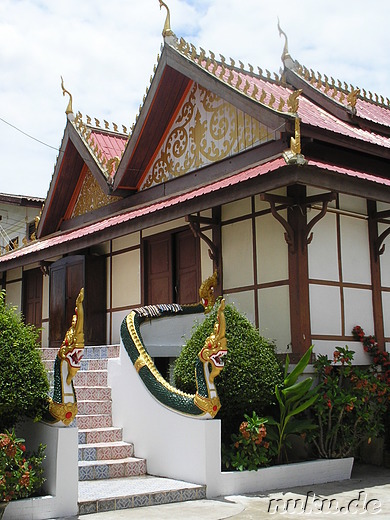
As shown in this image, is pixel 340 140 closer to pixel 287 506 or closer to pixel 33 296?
pixel 287 506

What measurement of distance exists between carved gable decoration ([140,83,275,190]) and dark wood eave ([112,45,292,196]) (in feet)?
0.65

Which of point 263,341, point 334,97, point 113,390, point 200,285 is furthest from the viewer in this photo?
point 334,97

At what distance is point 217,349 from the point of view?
8047mm

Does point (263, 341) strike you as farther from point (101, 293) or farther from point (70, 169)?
point (70, 169)

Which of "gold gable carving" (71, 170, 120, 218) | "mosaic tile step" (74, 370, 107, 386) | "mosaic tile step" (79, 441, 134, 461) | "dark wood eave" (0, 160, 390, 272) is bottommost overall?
"mosaic tile step" (79, 441, 134, 461)

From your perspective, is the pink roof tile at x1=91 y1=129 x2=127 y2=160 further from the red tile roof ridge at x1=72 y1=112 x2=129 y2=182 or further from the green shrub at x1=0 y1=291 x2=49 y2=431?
the green shrub at x1=0 y1=291 x2=49 y2=431

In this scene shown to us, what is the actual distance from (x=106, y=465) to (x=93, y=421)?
1.21 m

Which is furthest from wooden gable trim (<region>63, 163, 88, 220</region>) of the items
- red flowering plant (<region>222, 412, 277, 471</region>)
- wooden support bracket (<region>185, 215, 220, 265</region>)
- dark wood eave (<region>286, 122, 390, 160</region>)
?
red flowering plant (<region>222, 412, 277, 471</region>)

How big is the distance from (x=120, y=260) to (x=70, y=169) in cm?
331

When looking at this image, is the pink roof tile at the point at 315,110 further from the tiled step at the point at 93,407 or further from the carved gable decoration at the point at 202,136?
the tiled step at the point at 93,407

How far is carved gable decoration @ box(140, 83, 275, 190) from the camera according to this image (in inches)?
476

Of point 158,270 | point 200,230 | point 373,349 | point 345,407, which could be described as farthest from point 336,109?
point 345,407

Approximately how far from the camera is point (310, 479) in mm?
8891

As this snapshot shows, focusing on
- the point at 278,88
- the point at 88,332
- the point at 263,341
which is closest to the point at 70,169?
the point at 88,332
